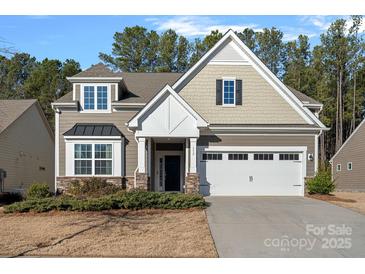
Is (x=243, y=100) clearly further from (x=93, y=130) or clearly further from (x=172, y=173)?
(x=93, y=130)

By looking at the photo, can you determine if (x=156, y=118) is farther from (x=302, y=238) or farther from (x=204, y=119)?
(x=302, y=238)

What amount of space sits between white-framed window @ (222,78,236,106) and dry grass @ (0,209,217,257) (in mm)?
7642

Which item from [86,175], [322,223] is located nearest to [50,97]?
[86,175]

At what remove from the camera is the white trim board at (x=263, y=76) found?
22.9m


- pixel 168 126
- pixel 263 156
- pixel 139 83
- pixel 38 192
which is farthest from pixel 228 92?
pixel 38 192

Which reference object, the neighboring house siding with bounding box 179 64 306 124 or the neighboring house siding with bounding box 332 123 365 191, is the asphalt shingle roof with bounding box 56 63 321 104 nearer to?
the neighboring house siding with bounding box 179 64 306 124

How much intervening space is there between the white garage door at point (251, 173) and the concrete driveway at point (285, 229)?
99.2 inches

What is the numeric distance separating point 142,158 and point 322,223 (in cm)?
932

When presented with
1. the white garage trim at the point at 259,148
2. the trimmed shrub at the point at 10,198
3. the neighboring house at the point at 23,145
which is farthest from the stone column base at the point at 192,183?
the neighboring house at the point at 23,145

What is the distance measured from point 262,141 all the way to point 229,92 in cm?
286

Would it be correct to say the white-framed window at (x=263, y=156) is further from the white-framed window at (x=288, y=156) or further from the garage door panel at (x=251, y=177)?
the white-framed window at (x=288, y=156)

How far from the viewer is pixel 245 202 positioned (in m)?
19.7

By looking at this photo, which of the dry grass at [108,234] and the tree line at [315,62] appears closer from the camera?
the dry grass at [108,234]

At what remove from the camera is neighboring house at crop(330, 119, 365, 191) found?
116 feet
